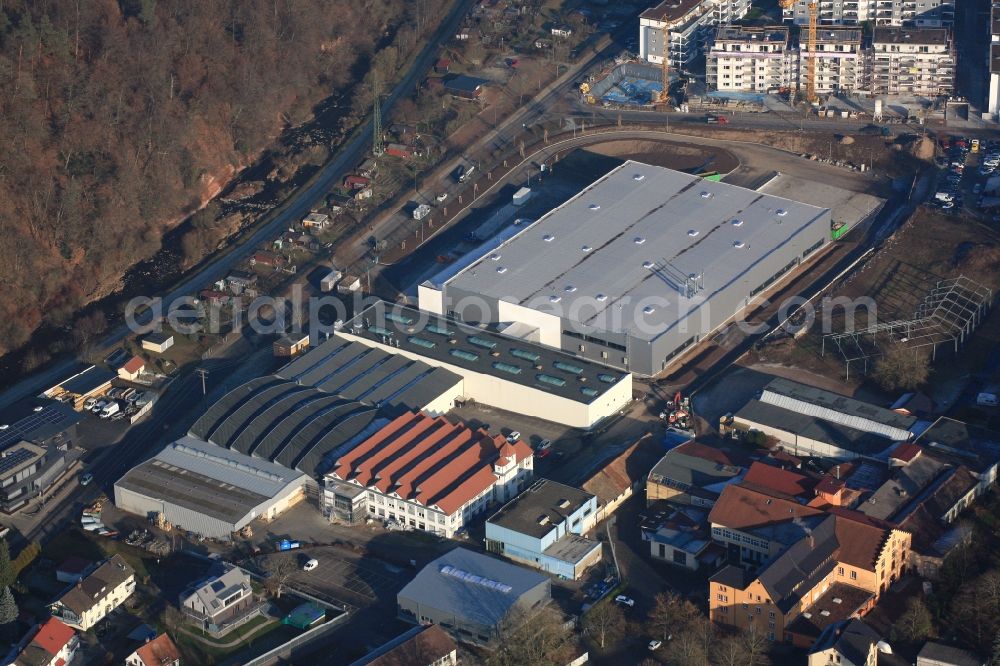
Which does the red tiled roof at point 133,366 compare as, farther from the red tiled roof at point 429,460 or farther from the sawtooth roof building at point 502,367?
the red tiled roof at point 429,460

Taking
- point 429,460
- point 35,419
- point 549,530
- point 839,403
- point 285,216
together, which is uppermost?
point 285,216

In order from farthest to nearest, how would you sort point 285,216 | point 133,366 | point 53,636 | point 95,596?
point 285,216 → point 133,366 → point 95,596 → point 53,636

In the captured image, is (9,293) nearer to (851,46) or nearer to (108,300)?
Answer: (108,300)

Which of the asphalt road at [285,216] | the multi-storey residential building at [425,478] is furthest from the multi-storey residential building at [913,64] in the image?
the multi-storey residential building at [425,478]

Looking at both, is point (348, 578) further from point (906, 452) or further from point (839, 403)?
point (839, 403)

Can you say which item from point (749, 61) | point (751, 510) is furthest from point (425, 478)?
point (749, 61)

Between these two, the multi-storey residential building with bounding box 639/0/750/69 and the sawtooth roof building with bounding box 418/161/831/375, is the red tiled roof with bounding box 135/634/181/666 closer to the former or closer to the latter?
the sawtooth roof building with bounding box 418/161/831/375

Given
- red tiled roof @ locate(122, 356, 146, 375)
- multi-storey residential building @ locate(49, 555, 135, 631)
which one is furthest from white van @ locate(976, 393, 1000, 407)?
red tiled roof @ locate(122, 356, 146, 375)
